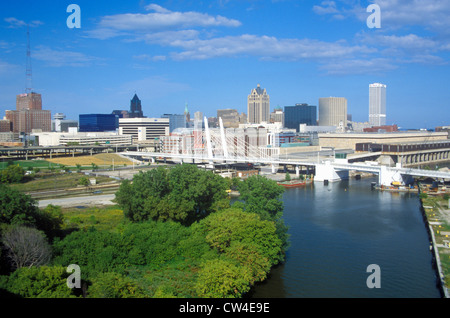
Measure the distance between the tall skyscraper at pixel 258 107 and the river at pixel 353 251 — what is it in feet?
205

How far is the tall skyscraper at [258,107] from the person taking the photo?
78188mm

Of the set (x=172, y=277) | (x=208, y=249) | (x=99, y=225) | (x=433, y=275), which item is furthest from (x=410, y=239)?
(x=99, y=225)

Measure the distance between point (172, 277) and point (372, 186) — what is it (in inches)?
569

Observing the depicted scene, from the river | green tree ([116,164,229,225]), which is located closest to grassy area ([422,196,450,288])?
the river

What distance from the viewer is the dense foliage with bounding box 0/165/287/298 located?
20.1 ft

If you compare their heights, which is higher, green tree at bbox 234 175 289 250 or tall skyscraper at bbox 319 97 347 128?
tall skyscraper at bbox 319 97 347 128

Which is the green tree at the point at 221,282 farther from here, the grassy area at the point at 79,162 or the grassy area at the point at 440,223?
the grassy area at the point at 79,162

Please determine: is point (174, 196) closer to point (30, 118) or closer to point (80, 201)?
point (80, 201)

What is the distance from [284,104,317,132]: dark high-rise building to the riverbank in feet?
202

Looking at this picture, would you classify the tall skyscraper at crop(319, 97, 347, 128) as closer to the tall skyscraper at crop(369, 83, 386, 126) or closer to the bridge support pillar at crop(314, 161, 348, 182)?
the tall skyscraper at crop(369, 83, 386, 126)

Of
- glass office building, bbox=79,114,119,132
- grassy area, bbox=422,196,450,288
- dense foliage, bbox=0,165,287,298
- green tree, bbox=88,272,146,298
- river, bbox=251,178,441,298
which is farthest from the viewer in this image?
glass office building, bbox=79,114,119,132

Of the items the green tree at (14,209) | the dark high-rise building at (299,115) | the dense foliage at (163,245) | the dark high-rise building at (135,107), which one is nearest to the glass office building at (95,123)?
the dark high-rise building at (135,107)

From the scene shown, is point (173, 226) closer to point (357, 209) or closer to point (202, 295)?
point (202, 295)
